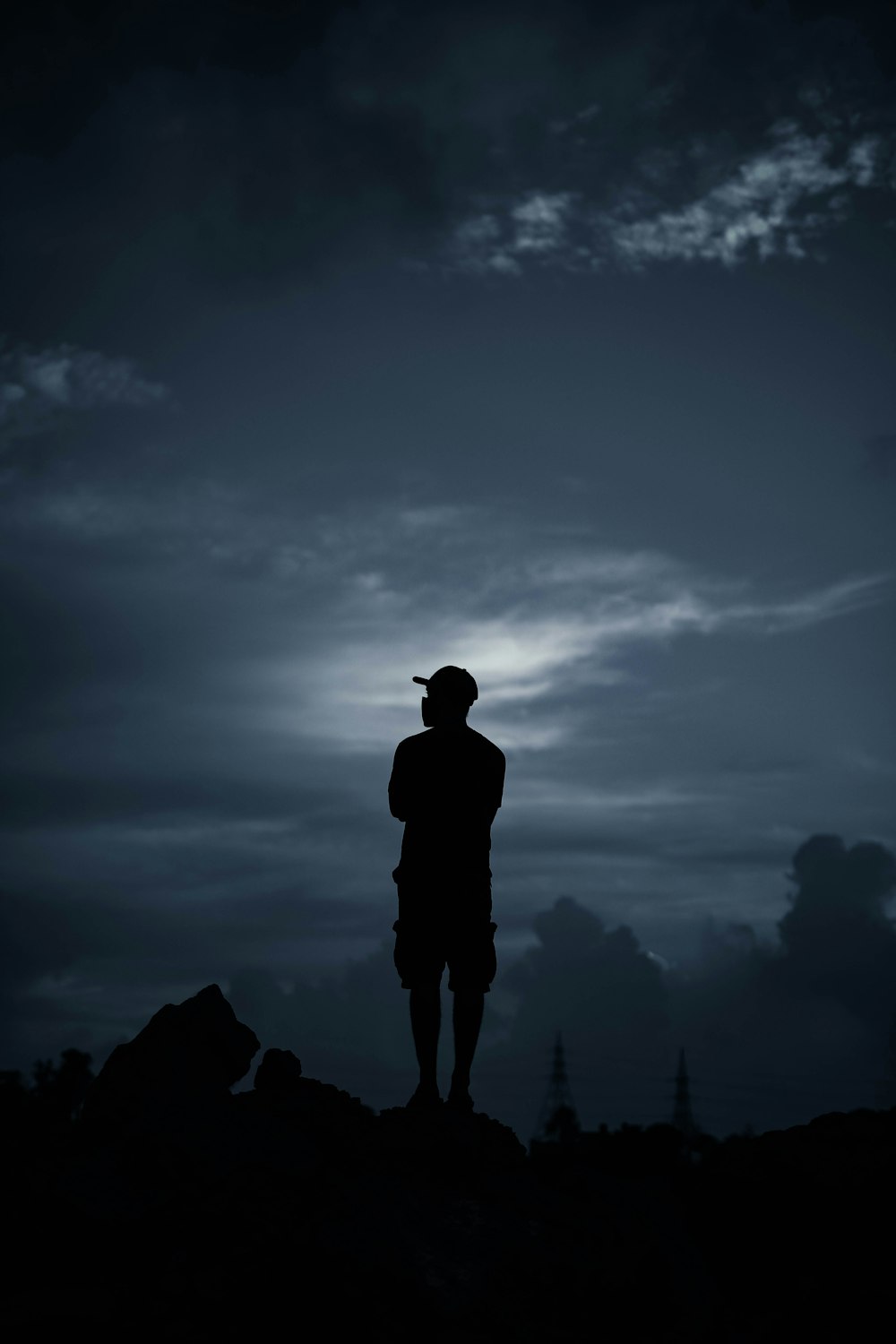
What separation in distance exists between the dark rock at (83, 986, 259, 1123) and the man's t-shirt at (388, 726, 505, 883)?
2087mm

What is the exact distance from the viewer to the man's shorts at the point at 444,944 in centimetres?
1043

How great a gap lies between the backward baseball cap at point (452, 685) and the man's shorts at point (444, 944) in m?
1.84

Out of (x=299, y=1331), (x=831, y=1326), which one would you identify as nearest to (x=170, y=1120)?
(x=299, y=1331)

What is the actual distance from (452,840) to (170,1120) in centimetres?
338

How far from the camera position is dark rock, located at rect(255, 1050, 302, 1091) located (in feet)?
35.7

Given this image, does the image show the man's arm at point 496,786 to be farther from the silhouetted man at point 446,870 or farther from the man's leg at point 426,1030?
the man's leg at point 426,1030

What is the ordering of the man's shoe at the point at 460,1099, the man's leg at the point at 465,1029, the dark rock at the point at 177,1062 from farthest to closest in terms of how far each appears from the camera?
the man's leg at the point at 465,1029 < the man's shoe at the point at 460,1099 < the dark rock at the point at 177,1062

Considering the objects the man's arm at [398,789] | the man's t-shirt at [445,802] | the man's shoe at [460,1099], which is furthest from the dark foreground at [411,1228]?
the man's arm at [398,789]

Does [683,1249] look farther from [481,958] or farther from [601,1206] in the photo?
[481,958]

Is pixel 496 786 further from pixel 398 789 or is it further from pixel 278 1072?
pixel 278 1072

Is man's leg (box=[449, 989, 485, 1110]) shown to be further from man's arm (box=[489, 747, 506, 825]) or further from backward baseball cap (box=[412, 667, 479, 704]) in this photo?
backward baseball cap (box=[412, 667, 479, 704])

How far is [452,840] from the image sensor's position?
10.6m

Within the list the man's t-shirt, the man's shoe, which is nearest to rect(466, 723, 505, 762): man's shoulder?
the man's t-shirt

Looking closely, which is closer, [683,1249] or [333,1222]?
[333,1222]
